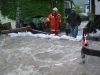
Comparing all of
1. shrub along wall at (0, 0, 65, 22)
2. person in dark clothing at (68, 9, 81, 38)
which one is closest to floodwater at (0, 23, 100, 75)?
person in dark clothing at (68, 9, 81, 38)

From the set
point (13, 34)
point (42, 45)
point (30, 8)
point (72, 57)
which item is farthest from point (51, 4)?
point (72, 57)

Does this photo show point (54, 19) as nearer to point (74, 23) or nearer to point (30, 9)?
point (74, 23)

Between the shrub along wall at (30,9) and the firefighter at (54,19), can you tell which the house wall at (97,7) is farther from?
the shrub along wall at (30,9)

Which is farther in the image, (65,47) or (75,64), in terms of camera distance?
(65,47)

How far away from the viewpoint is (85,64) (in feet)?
21.2

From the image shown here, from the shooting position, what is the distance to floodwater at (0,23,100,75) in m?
6.21

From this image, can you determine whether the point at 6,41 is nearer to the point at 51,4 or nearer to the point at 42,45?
the point at 42,45

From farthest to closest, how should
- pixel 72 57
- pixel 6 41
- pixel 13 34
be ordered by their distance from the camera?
pixel 13 34 → pixel 6 41 → pixel 72 57

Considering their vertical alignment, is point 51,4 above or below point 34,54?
above

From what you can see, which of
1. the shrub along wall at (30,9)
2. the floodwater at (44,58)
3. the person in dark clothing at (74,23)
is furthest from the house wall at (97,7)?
the shrub along wall at (30,9)

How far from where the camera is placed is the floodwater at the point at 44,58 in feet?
20.4

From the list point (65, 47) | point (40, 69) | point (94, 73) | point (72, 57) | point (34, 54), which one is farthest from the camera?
point (65, 47)

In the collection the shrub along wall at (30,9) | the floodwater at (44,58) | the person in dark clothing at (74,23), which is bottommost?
the floodwater at (44,58)

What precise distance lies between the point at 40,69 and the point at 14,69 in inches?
29.7
